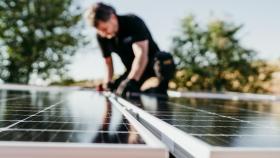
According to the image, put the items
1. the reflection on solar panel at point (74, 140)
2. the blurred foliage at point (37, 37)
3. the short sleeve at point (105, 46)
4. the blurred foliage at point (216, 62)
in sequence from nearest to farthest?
1. the reflection on solar panel at point (74, 140)
2. the short sleeve at point (105, 46)
3. the blurred foliage at point (37, 37)
4. the blurred foliage at point (216, 62)

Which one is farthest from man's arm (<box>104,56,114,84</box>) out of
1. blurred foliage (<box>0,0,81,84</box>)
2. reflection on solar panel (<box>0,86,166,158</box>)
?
blurred foliage (<box>0,0,81,84</box>)

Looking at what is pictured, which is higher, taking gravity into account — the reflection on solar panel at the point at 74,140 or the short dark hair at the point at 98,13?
the short dark hair at the point at 98,13

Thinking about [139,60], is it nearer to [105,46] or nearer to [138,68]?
[138,68]

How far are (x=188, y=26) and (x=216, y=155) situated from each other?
154 ft

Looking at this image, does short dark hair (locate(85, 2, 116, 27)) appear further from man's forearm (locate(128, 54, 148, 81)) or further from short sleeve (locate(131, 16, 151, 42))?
man's forearm (locate(128, 54, 148, 81))

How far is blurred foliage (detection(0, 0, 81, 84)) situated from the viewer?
3506 cm

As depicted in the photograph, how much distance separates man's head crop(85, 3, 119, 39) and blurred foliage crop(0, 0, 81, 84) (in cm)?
2915

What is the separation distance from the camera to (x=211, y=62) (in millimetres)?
48188

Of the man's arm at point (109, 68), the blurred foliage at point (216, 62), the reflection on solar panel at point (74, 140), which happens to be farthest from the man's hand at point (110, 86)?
the blurred foliage at point (216, 62)

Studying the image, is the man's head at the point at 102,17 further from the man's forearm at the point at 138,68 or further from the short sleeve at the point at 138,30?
the man's forearm at the point at 138,68

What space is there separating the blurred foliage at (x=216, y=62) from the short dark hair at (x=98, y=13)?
133ft

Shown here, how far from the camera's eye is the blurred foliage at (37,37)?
3506 cm

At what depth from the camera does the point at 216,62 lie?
1895 inches

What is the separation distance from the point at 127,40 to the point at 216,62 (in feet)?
137
